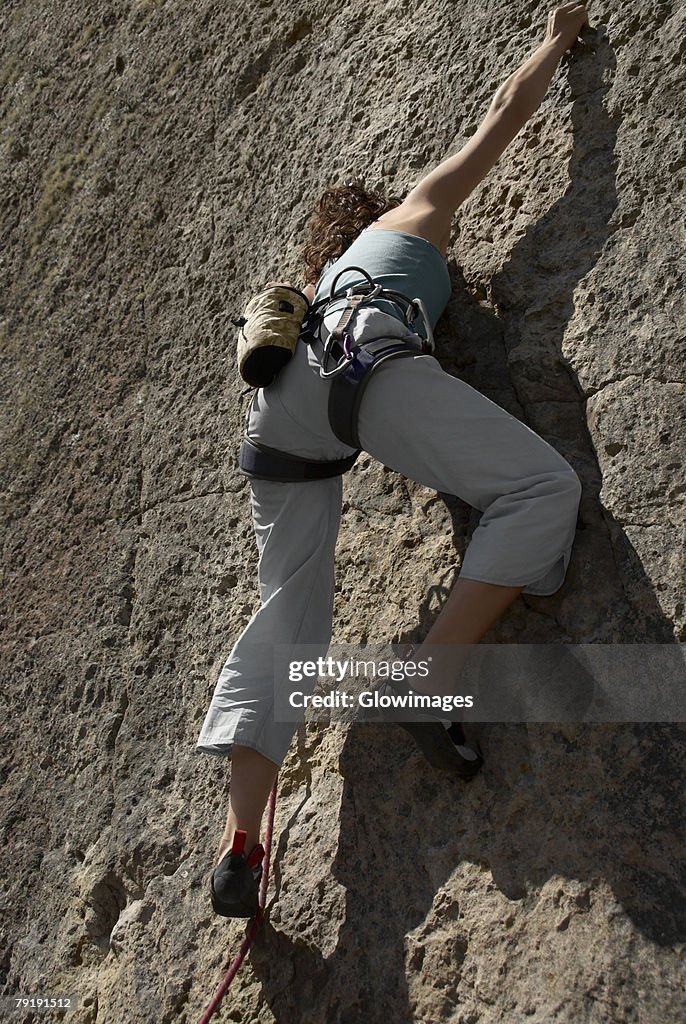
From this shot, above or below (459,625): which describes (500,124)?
above

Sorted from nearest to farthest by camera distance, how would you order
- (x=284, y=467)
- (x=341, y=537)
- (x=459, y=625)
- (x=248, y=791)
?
(x=459, y=625) < (x=248, y=791) < (x=284, y=467) < (x=341, y=537)

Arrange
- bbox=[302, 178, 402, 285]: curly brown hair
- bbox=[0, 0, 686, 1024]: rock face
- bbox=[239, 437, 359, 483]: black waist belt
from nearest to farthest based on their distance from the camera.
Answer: bbox=[0, 0, 686, 1024]: rock face
bbox=[239, 437, 359, 483]: black waist belt
bbox=[302, 178, 402, 285]: curly brown hair

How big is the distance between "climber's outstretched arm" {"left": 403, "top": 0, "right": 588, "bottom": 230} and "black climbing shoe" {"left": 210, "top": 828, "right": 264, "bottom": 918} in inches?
44.2

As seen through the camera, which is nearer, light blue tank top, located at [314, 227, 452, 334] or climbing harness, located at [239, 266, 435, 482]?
climbing harness, located at [239, 266, 435, 482]

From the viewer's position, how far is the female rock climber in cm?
154

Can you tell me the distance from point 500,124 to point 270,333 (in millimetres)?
628

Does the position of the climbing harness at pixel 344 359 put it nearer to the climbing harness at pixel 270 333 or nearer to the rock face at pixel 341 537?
the climbing harness at pixel 270 333

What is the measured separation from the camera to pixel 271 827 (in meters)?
1.87

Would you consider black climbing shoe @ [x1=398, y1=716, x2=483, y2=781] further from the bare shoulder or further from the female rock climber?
the bare shoulder

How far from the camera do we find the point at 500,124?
74.4 inches

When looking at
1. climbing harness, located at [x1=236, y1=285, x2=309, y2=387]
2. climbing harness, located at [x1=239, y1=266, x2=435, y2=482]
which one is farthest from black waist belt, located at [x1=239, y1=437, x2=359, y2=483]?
climbing harness, located at [x1=236, y1=285, x2=309, y2=387]

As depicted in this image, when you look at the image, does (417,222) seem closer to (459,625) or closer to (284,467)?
(284,467)

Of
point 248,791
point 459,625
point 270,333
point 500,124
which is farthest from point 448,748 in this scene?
point 500,124

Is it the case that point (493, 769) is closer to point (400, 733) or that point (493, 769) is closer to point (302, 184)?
point (400, 733)
